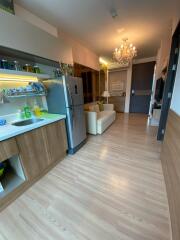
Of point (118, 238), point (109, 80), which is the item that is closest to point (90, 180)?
point (118, 238)

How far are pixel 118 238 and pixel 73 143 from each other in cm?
156

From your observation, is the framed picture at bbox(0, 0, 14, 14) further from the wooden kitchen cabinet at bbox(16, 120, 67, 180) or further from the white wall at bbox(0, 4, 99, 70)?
the wooden kitchen cabinet at bbox(16, 120, 67, 180)

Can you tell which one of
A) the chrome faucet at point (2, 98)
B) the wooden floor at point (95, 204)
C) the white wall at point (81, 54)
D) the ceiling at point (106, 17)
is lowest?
the wooden floor at point (95, 204)

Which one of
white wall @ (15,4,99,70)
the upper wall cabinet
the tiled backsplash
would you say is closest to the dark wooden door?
white wall @ (15,4,99,70)

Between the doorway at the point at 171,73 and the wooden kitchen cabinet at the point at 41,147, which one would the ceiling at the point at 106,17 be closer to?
the doorway at the point at 171,73

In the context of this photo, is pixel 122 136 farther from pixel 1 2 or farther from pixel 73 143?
pixel 1 2

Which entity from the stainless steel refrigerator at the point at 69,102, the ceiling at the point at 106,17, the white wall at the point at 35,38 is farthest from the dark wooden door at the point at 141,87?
the stainless steel refrigerator at the point at 69,102

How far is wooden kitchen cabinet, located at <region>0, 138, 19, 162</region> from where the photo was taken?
122 cm

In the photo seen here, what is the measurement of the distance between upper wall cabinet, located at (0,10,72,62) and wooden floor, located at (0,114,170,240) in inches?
78.6

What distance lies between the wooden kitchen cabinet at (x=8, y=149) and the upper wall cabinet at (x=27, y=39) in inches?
47.7

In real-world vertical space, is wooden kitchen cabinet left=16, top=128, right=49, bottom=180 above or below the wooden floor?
above

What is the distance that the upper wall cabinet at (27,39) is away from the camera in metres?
1.39

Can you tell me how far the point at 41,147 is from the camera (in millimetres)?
1698

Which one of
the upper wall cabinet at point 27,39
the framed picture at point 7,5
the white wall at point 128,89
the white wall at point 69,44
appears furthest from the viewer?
the white wall at point 128,89
